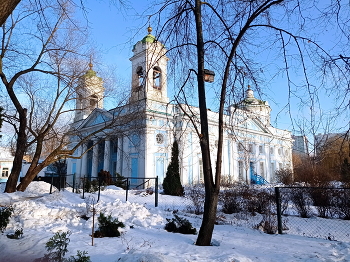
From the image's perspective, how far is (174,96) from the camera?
6055mm

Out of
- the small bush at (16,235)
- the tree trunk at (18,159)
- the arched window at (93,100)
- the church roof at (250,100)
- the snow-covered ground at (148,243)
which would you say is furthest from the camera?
the arched window at (93,100)

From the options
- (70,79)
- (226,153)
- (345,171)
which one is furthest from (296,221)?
(226,153)

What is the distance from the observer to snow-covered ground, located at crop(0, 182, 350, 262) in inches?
172

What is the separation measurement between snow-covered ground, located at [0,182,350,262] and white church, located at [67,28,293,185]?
1.86m

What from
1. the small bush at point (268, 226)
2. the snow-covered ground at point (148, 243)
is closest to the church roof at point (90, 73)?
the snow-covered ground at point (148, 243)

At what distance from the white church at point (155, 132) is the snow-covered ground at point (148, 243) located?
1.86 metres

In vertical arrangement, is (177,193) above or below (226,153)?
below

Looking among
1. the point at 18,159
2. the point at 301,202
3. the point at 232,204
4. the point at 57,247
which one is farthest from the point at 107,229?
the point at 18,159

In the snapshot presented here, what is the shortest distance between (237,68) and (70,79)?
958 centimetres

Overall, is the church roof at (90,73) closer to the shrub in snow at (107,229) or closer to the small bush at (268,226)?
the shrub in snow at (107,229)

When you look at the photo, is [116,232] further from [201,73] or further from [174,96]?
[201,73]

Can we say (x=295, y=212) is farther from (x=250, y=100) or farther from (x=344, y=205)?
(x=250, y=100)

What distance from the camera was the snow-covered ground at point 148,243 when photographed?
4375 millimetres

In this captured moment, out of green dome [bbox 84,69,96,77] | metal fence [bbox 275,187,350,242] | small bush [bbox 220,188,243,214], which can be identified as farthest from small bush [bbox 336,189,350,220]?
green dome [bbox 84,69,96,77]
